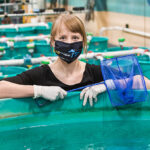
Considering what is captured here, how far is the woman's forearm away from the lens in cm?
180

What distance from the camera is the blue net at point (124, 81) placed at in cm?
190

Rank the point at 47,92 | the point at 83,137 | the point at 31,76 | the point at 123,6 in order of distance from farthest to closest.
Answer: the point at 123,6, the point at 31,76, the point at 83,137, the point at 47,92

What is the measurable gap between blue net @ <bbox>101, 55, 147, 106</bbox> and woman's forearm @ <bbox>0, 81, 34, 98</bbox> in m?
0.46

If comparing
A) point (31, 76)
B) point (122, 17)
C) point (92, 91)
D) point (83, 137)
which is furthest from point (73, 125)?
point (122, 17)

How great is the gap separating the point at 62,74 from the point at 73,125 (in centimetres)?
33

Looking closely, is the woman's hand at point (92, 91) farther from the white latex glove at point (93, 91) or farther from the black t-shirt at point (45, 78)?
the black t-shirt at point (45, 78)

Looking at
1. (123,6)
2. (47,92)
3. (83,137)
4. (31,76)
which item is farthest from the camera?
(123,6)

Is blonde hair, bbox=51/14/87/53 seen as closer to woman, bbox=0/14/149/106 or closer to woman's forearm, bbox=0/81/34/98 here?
woman, bbox=0/14/149/106

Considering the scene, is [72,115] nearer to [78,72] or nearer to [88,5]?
[78,72]

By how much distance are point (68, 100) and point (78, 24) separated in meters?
0.47

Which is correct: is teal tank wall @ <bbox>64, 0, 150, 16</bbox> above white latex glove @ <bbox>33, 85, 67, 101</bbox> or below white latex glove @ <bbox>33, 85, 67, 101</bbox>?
above

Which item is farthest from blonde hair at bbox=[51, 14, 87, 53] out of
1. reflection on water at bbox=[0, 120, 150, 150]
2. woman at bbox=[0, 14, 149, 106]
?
reflection on water at bbox=[0, 120, 150, 150]

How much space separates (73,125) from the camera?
203 cm

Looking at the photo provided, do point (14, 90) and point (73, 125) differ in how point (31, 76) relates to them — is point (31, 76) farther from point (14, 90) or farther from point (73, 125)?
point (73, 125)
